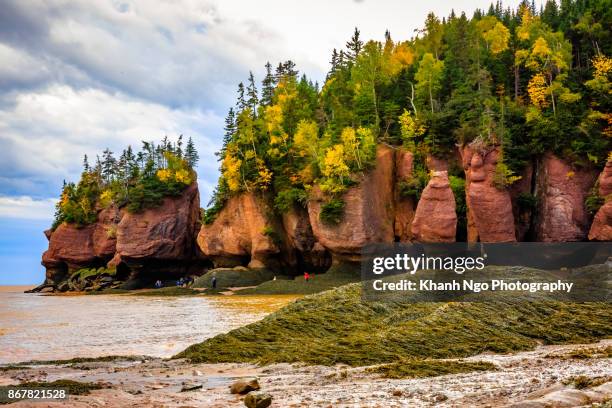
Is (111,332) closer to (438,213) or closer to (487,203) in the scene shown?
(438,213)

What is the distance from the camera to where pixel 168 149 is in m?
81.1

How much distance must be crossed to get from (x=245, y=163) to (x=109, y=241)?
3110 cm

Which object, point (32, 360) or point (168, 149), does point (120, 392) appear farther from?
point (168, 149)

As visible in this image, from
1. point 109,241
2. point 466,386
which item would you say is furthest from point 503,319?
point 109,241

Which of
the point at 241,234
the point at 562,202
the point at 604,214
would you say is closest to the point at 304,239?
the point at 241,234

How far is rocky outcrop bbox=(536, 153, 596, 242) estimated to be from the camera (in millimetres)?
41969

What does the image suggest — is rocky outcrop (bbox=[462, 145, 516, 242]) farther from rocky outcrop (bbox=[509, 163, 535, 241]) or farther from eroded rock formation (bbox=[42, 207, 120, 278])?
eroded rock formation (bbox=[42, 207, 120, 278])

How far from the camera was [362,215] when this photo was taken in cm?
4656

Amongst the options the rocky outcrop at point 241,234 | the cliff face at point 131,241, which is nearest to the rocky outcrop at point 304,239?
the rocky outcrop at point 241,234

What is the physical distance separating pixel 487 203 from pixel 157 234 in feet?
147

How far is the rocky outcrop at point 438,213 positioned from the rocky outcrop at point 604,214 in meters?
10.7

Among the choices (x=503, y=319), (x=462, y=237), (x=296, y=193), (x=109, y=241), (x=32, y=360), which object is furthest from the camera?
(x=109, y=241)

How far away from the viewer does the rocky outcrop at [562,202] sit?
4197cm

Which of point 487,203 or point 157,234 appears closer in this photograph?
point 487,203
